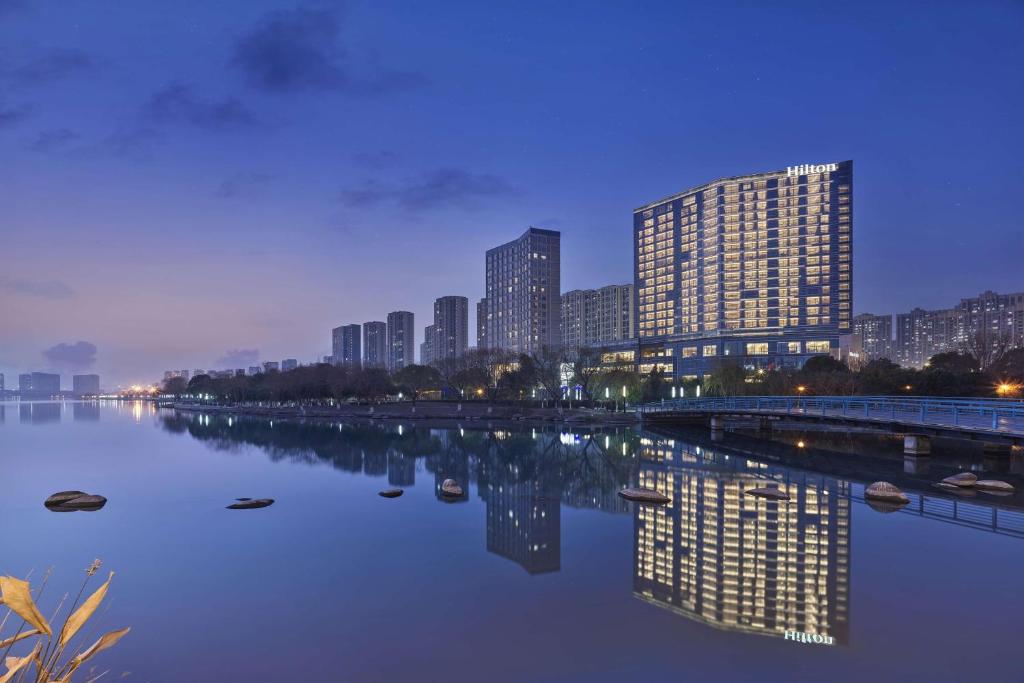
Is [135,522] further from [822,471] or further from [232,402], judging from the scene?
[232,402]

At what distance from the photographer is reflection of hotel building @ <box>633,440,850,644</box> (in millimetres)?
13672

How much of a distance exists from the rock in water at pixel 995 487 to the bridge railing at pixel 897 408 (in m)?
3.42

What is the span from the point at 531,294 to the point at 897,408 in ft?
444

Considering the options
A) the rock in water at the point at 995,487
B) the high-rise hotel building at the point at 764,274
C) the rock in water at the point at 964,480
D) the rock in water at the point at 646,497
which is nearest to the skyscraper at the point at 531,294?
the high-rise hotel building at the point at 764,274

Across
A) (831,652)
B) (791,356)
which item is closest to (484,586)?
(831,652)

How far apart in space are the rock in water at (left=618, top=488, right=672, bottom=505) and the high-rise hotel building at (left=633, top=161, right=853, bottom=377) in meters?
101

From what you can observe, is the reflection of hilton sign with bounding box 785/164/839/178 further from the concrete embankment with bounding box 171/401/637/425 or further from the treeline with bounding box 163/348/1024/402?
the concrete embankment with bounding box 171/401/637/425

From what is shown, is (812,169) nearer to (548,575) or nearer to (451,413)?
(451,413)

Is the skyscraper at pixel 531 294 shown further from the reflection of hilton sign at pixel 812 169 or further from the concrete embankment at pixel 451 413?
the concrete embankment at pixel 451 413

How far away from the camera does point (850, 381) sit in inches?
2916

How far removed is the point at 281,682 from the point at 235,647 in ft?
7.20

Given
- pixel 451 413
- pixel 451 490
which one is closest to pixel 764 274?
pixel 451 413

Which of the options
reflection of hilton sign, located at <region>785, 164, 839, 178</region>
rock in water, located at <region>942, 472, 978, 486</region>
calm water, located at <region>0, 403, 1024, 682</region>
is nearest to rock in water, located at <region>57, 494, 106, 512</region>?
calm water, located at <region>0, 403, 1024, 682</region>

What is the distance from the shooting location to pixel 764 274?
445 feet
